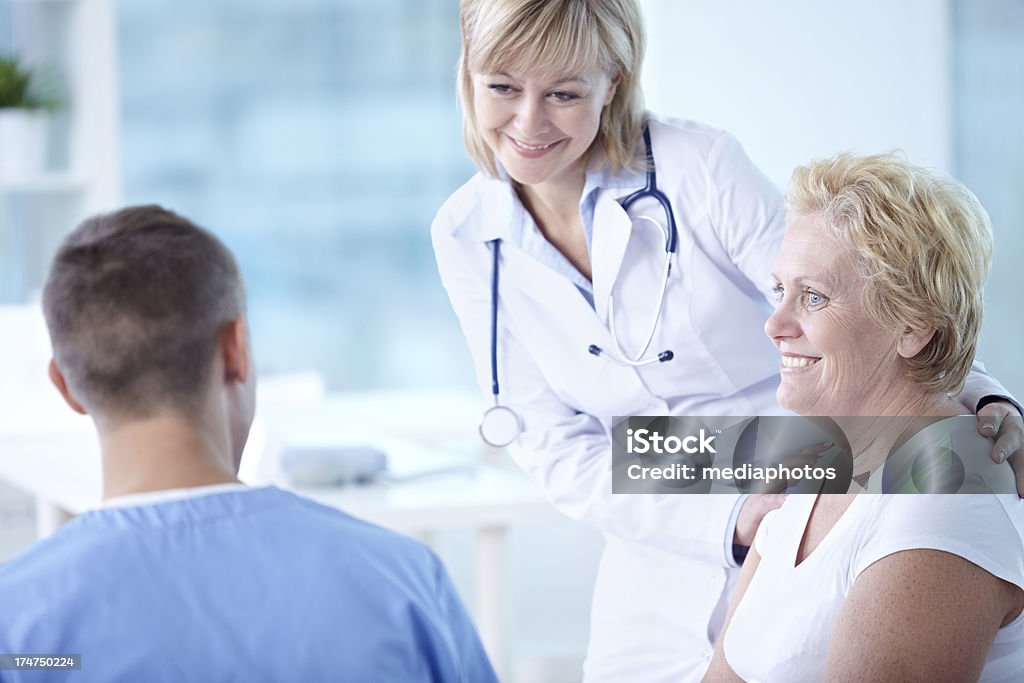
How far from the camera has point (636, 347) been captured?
1640 mm

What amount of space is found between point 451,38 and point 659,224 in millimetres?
2095

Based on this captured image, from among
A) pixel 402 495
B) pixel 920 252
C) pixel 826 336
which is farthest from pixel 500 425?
pixel 920 252

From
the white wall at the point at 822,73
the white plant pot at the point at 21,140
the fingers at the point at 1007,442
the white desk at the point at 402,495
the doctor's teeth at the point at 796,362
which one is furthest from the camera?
the white plant pot at the point at 21,140

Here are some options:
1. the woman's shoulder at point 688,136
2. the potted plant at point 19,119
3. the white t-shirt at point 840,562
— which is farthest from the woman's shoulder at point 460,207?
the potted plant at point 19,119

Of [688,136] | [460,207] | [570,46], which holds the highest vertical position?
[570,46]

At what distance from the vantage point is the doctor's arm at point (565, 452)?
1.58 metres

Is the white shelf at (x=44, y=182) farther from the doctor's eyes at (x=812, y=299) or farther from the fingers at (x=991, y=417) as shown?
the fingers at (x=991, y=417)

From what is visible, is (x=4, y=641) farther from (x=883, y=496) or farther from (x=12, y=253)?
(x=12, y=253)

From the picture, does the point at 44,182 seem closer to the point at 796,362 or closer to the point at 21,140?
the point at 21,140

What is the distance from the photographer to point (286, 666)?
3.23 feet

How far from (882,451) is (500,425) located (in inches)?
23.3

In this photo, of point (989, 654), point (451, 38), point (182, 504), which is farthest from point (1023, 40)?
point (182, 504)

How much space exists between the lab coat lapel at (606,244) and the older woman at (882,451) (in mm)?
260

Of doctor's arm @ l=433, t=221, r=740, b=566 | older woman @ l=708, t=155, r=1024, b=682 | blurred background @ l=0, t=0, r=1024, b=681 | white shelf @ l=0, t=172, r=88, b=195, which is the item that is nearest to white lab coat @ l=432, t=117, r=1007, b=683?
doctor's arm @ l=433, t=221, r=740, b=566
